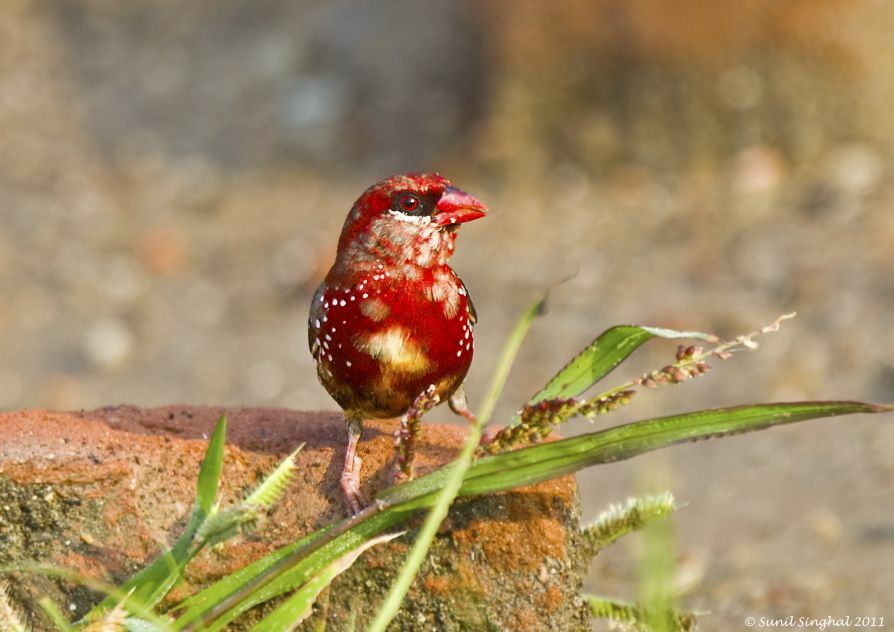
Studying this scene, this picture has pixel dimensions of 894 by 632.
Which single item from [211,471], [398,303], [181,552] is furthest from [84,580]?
[398,303]

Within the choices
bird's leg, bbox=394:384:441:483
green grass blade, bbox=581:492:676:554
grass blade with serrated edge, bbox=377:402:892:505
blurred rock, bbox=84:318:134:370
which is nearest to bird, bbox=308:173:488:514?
bird's leg, bbox=394:384:441:483

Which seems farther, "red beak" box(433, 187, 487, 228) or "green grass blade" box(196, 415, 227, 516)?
"red beak" box(433, 187, 487, 228)

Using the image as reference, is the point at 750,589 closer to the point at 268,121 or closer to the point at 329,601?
the point at 329,601

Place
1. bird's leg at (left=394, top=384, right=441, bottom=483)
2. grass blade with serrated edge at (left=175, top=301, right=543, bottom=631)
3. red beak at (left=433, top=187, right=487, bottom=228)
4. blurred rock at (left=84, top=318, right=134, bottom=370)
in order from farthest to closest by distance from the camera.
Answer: blurred rock at (left=84, top=318, right=134, bottom=370) < red beak at (left=433, top=187, right=487, bottom=228) < grass blade with serrated edge at (left=175, top=301, right=543, bottom=631) < bird's leg at (left=394, top=384, right=441, bottom=483)

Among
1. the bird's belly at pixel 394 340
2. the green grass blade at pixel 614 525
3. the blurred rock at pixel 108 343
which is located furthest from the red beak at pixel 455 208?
the blurred rock at pixel 108 343

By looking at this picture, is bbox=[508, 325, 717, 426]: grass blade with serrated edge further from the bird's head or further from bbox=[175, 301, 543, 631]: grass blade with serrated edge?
the bird's head

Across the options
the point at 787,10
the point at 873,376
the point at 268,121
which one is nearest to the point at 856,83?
the point at 787,10

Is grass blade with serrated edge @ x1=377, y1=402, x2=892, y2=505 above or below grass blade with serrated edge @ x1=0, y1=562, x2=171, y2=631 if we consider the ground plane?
above
